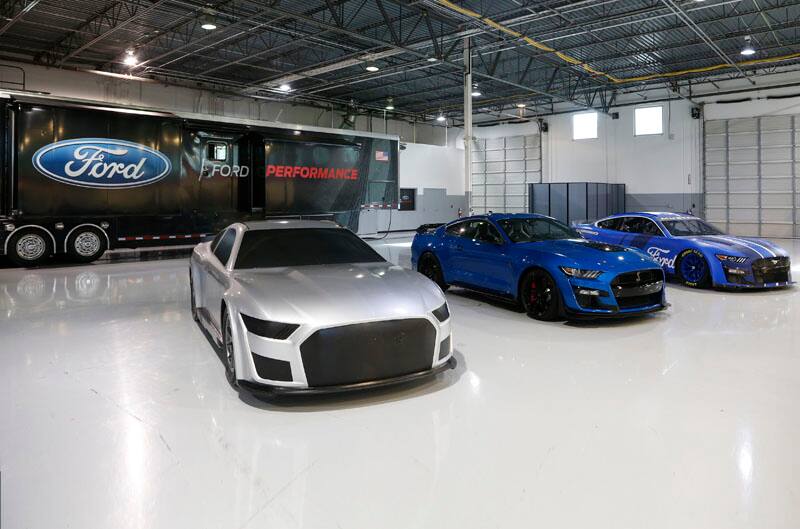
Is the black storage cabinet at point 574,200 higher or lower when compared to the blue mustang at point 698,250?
higher

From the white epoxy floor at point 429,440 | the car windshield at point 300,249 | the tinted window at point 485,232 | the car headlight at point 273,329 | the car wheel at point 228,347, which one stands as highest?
the tinted window at point 485,232

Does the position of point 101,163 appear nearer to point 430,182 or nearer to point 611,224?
point 611,224

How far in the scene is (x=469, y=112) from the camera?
14109 millimetres

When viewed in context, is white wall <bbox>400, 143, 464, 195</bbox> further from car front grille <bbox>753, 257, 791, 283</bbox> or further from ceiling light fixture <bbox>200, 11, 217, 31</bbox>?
car front grille <bbox>753, 257, 791, 283</bbox>

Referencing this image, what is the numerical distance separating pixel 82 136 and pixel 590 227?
948 cm

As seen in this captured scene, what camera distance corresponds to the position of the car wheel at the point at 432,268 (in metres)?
7.90

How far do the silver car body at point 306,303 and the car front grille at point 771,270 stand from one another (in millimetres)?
5916

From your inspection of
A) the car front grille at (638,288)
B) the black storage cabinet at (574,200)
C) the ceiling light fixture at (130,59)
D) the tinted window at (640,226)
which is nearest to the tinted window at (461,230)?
the car front grille at (638,288)

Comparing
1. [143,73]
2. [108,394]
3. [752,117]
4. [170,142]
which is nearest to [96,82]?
[143,73]

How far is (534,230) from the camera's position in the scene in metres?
6.98

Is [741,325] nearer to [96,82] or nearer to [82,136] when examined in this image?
[82,136]

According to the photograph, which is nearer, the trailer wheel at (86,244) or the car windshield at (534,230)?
the car windshield at (534,230)

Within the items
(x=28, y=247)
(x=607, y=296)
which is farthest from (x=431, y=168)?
(x=607, y=296)

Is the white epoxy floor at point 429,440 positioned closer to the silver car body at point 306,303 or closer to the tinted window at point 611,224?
the silver car body at point 306,303
